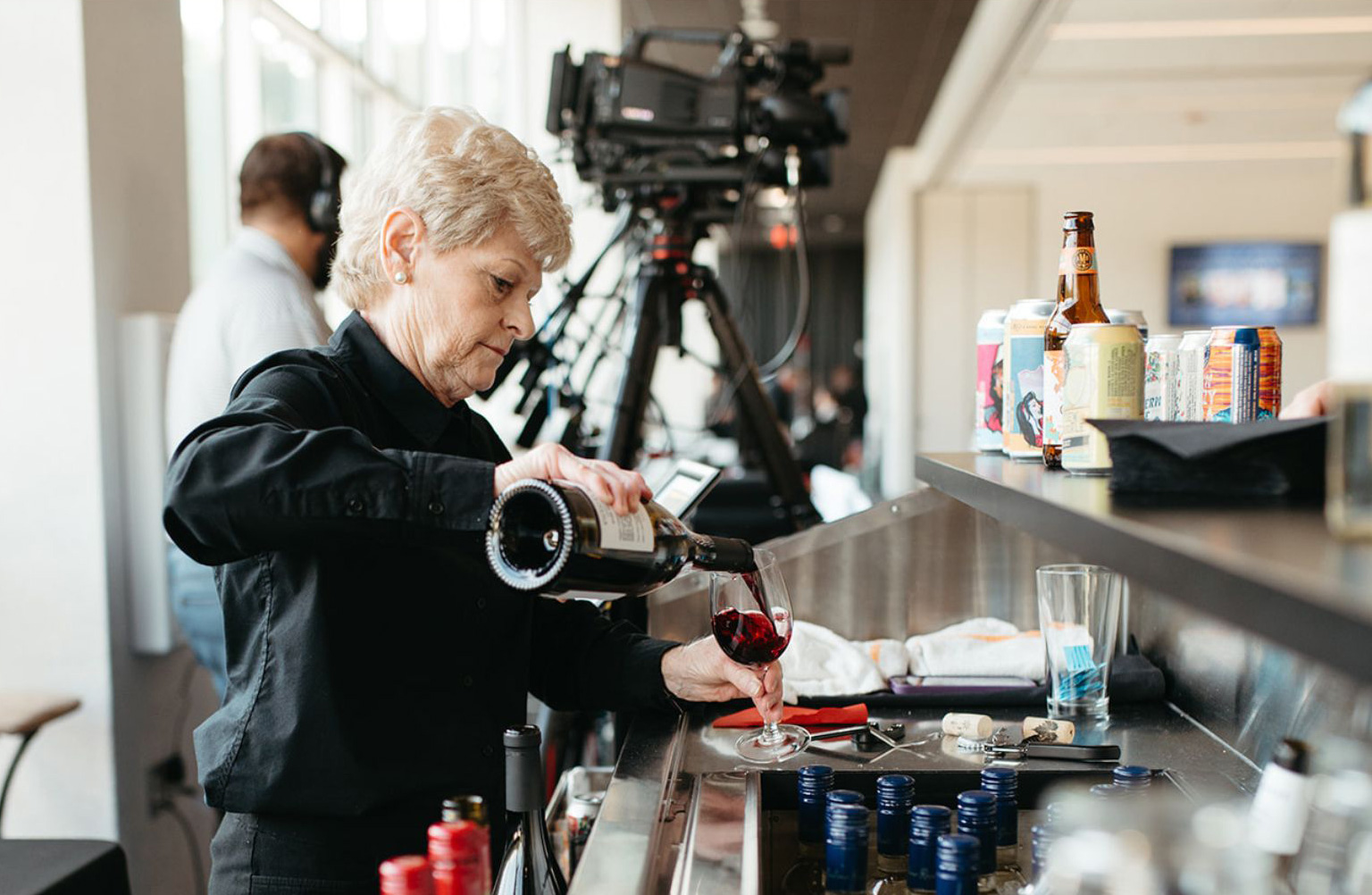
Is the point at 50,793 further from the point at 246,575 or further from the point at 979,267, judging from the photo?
the point at 979,267

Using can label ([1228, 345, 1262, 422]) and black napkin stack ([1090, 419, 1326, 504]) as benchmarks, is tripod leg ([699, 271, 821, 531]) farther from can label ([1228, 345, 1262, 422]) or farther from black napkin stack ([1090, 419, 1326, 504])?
black napkin stack ([1090, 419, 1326, 504])

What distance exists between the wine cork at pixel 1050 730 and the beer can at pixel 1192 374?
389mm

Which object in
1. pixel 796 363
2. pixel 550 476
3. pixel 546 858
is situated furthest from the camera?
pixel 796 363

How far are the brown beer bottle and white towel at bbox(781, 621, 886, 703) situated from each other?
455mm

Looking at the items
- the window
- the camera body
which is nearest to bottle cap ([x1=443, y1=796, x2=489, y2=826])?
the camera body

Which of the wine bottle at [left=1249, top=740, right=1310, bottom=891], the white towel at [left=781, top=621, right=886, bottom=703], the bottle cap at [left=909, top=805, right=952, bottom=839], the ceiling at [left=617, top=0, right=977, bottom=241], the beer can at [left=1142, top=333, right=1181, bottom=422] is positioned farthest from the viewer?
the ceiling at [left=617, top=0, right=977, bottom=241]

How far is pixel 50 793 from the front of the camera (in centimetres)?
256

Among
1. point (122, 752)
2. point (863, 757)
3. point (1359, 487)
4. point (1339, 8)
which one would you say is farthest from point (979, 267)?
point (1359, 487)

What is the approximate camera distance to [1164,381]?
121 centimetres

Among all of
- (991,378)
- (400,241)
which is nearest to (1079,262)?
(991,378)

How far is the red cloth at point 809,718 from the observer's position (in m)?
1.50

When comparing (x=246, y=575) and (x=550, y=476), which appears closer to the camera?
(x=550, y=476)

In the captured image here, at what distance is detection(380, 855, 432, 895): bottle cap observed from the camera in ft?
2.51

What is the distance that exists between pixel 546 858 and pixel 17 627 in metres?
1.93
